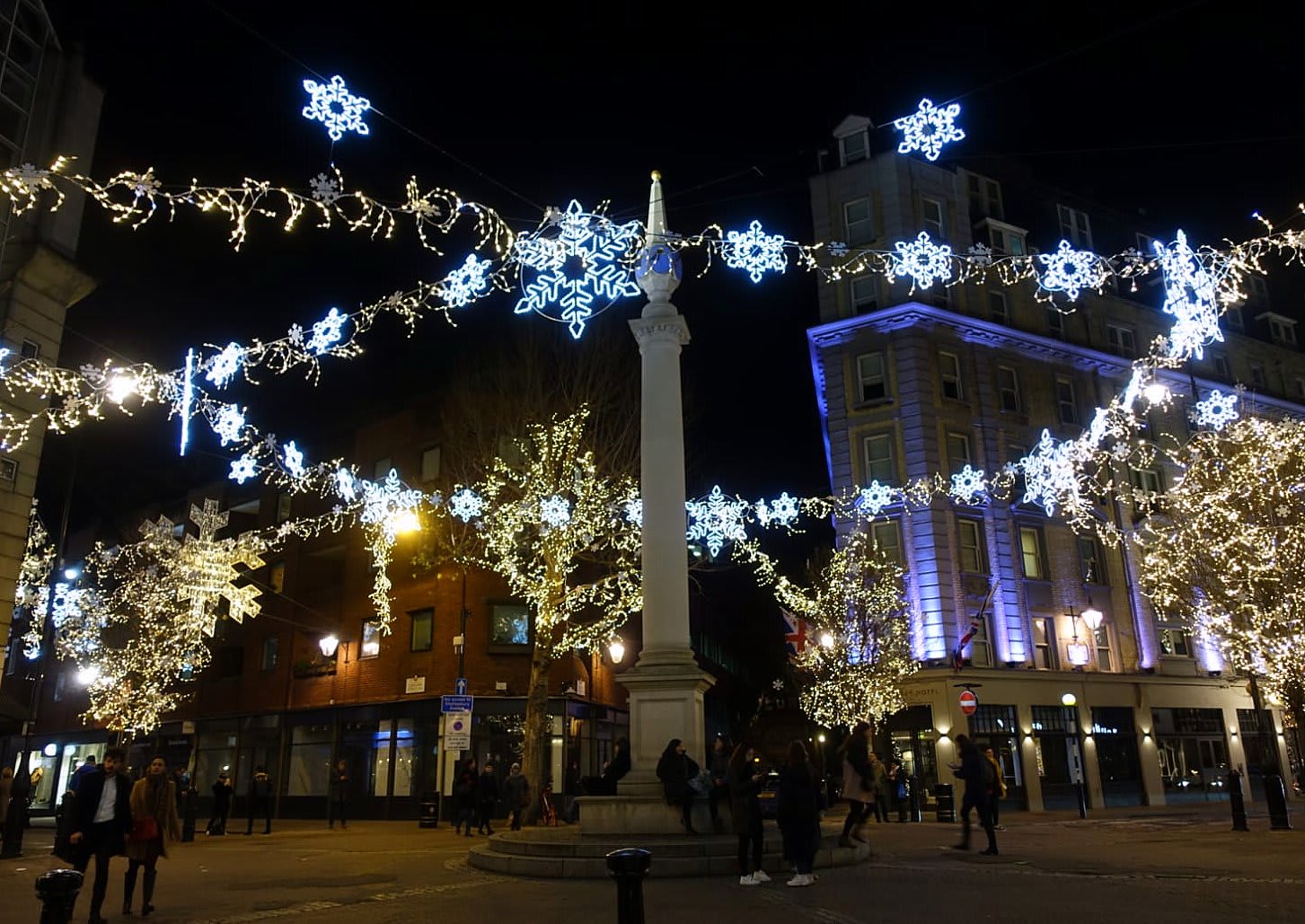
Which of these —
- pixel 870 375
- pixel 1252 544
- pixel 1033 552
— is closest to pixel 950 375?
pixel 870 375

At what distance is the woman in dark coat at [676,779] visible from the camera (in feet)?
43.2

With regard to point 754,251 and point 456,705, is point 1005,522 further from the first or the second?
point 754,251

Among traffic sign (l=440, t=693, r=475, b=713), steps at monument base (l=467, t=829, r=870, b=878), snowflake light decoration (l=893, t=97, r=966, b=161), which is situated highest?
snowflake light decoration (l=893, t=97, r=966, b=161)

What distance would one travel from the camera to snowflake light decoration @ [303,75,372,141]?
10453 millimetres

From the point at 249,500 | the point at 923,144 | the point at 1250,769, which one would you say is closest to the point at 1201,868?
the point at 923,144

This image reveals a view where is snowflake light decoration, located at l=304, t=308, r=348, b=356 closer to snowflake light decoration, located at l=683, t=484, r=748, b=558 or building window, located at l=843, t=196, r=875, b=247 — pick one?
snowflake light decoration, located at l=683, t=484, r=748, b=558

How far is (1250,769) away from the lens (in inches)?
1489

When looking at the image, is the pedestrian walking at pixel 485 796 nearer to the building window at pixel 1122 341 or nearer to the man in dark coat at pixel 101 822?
the man in dark coat at pixel 101 822

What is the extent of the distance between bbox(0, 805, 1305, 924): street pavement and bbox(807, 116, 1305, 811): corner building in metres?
15.0

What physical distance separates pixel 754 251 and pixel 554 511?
10.2 metres

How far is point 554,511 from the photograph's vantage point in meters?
22.8

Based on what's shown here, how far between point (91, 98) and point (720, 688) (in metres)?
43.3

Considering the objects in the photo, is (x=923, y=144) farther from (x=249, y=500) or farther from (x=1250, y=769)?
(x=1250, y=769)

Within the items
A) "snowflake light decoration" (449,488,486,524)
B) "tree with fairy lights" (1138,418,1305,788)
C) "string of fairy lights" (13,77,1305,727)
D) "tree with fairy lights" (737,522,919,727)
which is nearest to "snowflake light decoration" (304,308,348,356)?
"string of fairy lights" (13,77,1305,727)
